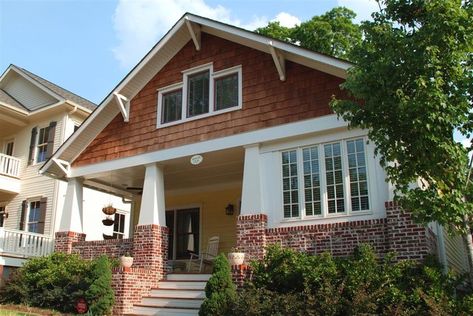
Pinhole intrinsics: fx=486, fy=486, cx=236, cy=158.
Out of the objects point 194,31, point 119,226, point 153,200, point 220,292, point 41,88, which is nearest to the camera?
point 220,292

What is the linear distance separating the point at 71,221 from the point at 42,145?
7.24m

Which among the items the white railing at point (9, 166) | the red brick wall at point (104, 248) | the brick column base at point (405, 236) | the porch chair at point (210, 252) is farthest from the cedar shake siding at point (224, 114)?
the white railing at point (9, 166)

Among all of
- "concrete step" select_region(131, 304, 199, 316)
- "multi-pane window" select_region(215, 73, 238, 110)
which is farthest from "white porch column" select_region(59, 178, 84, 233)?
"multi-pane window" select_region(215, 73, 238, 110)

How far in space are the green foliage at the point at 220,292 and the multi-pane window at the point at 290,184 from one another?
1.94 metres

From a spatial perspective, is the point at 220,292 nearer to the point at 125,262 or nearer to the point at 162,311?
the point at 162,311

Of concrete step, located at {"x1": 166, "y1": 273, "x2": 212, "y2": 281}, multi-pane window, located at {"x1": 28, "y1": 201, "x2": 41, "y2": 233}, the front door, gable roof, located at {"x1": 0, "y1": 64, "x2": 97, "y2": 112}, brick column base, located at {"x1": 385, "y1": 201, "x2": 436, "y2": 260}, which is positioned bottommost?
concrete step, located at {"x1": 166, "y1": 273, "x2": 212, "y2": 281}

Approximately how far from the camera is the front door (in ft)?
52.2

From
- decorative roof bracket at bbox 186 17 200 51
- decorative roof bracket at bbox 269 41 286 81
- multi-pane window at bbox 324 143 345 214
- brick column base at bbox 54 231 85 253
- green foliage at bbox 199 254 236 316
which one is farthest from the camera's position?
brick column base at bbox 54 231 85 253

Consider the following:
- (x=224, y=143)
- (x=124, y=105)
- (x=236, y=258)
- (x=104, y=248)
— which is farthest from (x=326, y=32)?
(x=236, y=258)

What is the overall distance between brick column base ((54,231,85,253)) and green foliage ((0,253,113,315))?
0.49 m

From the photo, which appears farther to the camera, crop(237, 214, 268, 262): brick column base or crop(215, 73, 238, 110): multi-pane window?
crop(215, 73, 238, 110): multi-pane window

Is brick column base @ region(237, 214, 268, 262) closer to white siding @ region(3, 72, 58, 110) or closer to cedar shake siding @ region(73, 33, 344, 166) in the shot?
cedar shake siding @ region(73, 33, 344, 166)

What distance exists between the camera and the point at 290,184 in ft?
35.5

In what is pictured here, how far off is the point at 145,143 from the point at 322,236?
5.71 metres
